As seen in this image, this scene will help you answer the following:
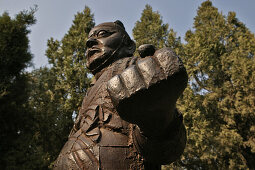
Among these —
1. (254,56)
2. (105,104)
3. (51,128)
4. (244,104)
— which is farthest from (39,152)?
(254,56)

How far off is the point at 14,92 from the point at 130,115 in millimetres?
8209

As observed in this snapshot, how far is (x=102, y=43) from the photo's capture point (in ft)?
8.18

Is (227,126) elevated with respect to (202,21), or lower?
lower

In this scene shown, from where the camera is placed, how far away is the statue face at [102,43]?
8.07ft

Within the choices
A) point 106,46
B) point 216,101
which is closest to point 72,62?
point 216,101

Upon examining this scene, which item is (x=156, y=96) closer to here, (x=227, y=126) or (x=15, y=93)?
(x=15, y=93)

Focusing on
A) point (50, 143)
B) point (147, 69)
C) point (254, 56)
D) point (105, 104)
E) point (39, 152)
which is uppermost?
point (254, 56)

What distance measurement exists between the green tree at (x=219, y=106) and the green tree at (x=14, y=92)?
235 inches

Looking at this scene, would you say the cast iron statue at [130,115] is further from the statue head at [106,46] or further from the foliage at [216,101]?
the foliage at [216,101]

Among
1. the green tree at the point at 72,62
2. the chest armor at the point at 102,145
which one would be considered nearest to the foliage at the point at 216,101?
the green tree at the point at 72,62

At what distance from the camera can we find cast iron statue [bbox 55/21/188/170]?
3.93 feet

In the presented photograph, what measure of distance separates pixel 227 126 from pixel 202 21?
9.04 meters

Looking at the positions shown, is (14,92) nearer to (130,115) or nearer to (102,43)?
(102,43)

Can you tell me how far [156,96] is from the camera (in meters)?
1.20
